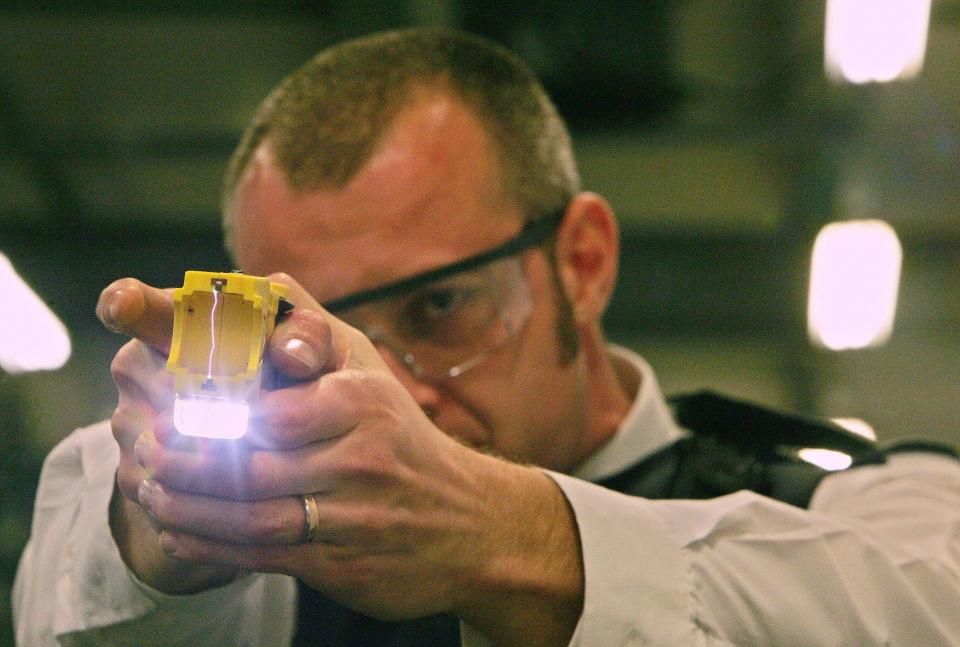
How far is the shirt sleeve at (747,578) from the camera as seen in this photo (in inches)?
22.1

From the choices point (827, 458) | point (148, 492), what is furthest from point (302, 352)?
point (827, 458)

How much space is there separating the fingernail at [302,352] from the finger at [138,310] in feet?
0.19

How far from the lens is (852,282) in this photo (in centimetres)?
334

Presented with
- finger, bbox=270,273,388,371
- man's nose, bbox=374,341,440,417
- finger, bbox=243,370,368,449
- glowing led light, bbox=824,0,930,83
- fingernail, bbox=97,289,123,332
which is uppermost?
glowing led light, bbox=824,0,930,83

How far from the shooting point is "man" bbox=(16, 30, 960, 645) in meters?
0.44

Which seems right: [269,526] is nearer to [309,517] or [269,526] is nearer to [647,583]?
[309,517]

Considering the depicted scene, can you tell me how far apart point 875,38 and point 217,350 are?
2554 mm

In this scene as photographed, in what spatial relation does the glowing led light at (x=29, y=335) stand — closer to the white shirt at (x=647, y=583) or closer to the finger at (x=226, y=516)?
the white shirt at (x=647, y=583)

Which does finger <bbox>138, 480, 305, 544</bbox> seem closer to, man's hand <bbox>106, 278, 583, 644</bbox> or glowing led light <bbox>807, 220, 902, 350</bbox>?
man's hand <bbox>106, 278, 583, 644</bbox>

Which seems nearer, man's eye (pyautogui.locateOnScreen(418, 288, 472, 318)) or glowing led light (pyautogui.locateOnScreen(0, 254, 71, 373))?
glowing led light (pyautogui.locateOnScreen(0, 254, 71, 373))

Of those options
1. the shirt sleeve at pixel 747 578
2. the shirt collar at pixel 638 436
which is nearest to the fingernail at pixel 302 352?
the shirt sleeve at pixel 747 578

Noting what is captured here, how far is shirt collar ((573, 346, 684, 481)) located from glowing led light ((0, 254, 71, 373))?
615 millimetres

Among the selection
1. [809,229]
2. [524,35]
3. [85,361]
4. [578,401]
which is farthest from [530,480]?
[809,229]

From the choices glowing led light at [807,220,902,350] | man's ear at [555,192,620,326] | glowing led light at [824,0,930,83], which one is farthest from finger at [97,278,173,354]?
glowing led light at [807,220,902,350]
